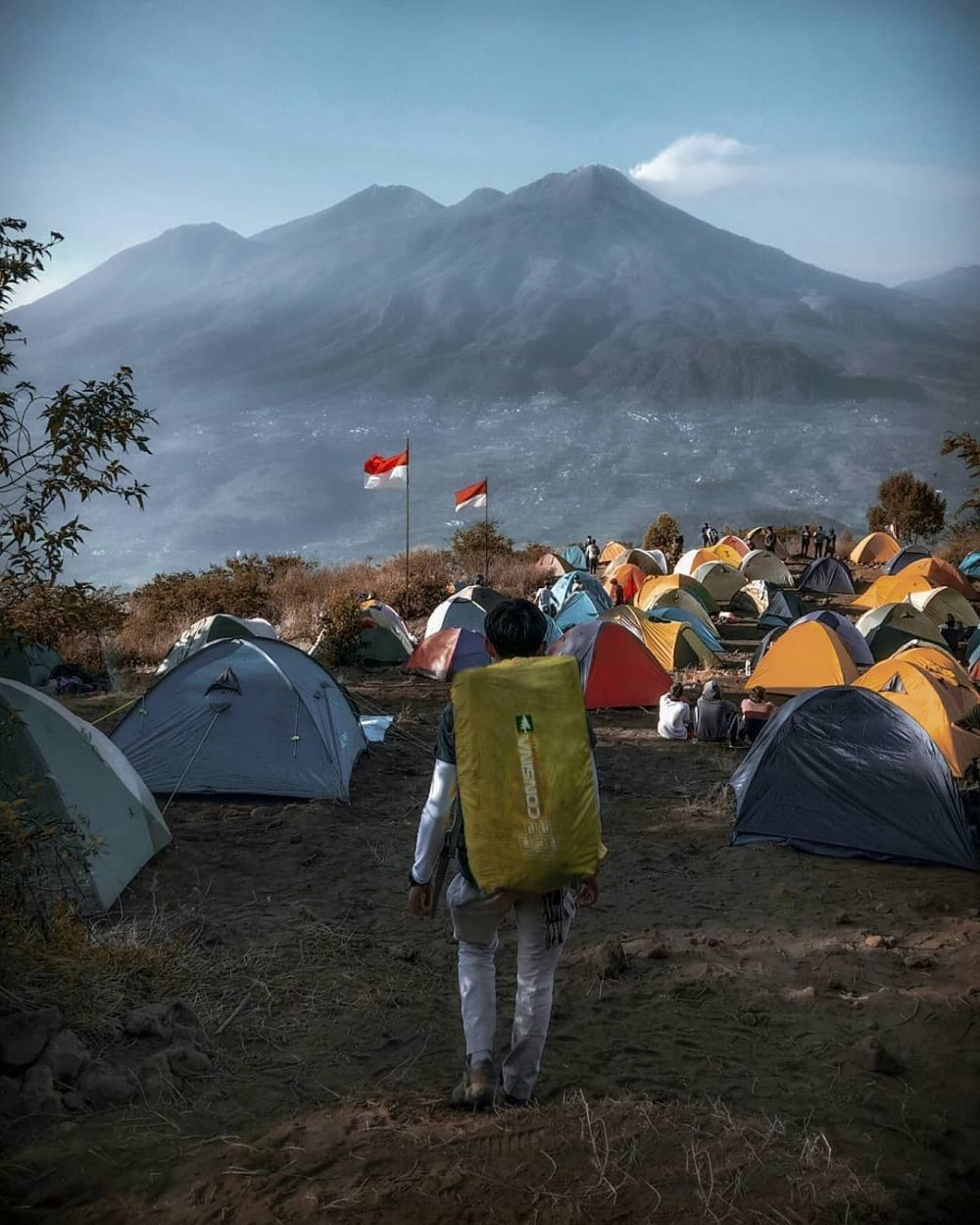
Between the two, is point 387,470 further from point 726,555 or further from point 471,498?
point 726,555

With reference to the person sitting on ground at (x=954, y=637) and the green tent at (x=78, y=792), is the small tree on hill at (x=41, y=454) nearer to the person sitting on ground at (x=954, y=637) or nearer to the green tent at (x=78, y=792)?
the green tent at (x=78, y=792)

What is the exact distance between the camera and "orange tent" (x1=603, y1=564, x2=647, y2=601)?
71.0 ft

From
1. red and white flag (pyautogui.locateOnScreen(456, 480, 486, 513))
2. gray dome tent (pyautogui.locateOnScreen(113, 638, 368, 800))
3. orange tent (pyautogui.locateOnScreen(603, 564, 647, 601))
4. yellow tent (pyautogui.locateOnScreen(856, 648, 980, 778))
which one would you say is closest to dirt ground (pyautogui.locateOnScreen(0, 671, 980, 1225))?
gray dome tent (pyautogui.locateOnScreen(113, 638, 368, 800))

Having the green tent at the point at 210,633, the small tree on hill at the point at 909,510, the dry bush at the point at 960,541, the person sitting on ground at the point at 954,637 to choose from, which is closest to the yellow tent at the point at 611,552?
the dry bush at the point at 960,541

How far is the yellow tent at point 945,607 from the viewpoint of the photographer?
1730 cm

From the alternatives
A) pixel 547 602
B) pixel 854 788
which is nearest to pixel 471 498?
pixel 547 602

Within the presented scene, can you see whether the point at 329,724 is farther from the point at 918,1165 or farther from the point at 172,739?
the point at 918,1165

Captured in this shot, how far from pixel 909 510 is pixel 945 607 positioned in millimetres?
21412

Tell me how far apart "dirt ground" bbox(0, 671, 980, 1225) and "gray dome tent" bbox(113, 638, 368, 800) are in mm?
378

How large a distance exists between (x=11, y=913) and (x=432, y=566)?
21557 millimetres

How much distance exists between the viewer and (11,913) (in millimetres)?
3859

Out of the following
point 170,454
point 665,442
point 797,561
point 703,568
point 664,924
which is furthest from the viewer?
point 170,454

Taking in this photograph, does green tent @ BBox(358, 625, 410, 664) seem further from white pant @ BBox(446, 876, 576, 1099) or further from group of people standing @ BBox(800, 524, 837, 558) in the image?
group of people standing @ BBox(800, 524, 837, 558)

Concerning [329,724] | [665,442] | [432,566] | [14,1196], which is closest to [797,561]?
[432,566]
